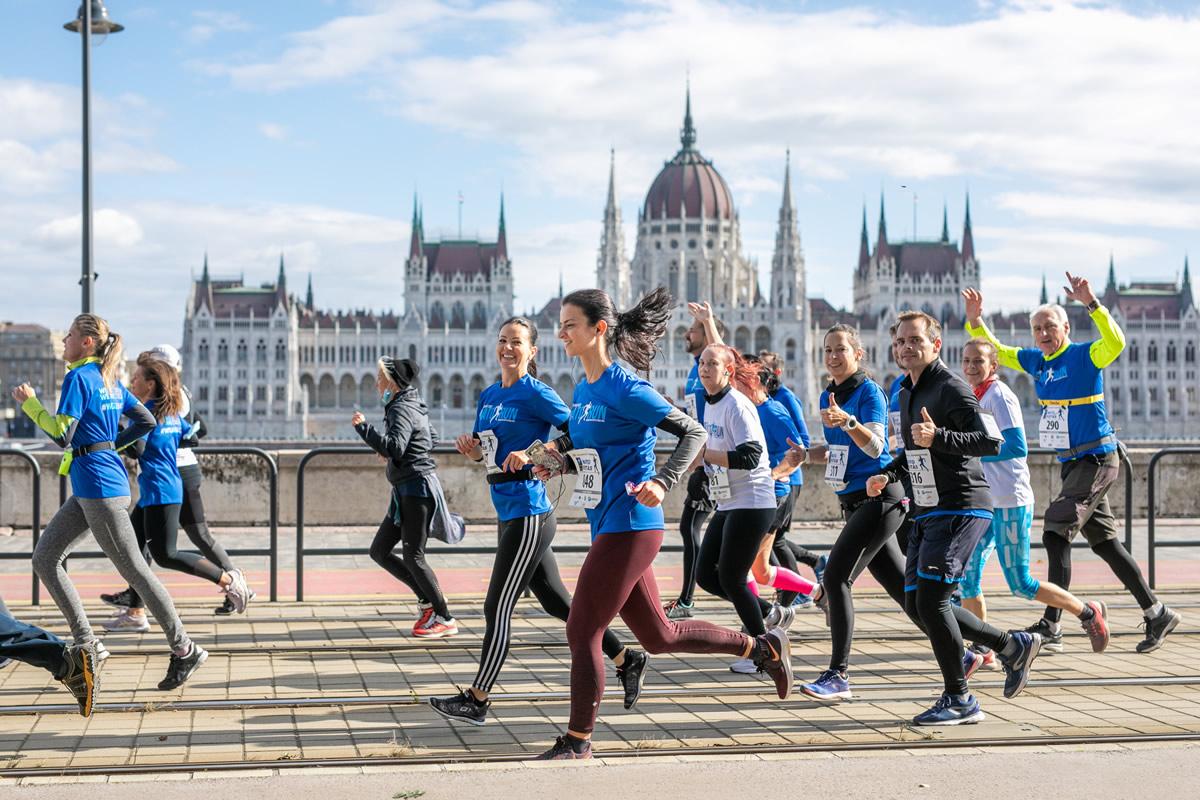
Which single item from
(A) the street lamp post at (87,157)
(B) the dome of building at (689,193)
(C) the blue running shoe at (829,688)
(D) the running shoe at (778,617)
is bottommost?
(C) the blue running shoe at (829,688)

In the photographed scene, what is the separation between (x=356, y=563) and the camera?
12.5 meters

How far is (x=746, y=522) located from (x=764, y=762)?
1829 mm

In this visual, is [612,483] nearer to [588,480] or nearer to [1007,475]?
[588,480]

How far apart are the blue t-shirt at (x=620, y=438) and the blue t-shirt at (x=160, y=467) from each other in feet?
11.7

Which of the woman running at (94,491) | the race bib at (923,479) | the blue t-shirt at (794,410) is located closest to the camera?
the race bib at (923,479)

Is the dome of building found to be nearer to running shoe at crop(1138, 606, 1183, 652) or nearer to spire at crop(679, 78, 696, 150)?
spire at crop(679, 78, 696, 150)

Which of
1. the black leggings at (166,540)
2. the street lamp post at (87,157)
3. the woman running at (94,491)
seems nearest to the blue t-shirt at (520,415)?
the woman running at (94,491)

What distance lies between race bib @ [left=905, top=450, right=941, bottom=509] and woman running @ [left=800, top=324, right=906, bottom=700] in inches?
15.5

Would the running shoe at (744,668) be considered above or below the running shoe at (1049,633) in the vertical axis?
below

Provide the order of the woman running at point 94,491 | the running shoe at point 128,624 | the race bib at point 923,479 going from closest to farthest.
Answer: the race bib at point 923,479
the woman running at point 94,491
the running shoe at point 128,624

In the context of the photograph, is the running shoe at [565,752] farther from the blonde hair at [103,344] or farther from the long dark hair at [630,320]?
the blonde hair at [103,344]

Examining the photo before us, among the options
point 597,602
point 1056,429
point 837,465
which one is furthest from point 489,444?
point 1056,429

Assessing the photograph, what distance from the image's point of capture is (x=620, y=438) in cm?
545

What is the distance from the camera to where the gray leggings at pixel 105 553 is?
270 inches
